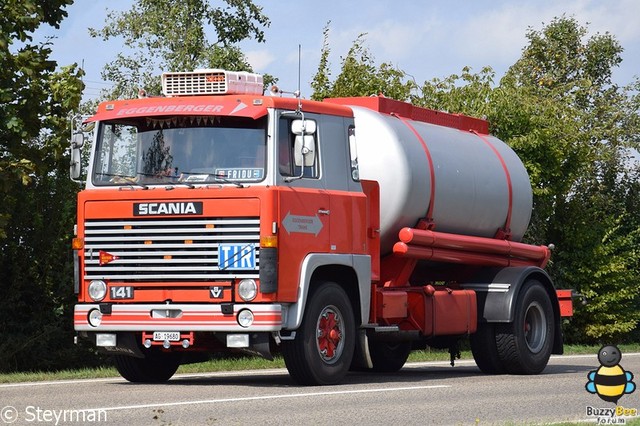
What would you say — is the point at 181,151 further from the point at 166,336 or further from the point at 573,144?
the point at 573,144

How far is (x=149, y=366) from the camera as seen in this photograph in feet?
53.9

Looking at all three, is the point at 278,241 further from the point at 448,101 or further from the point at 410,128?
the point at 448,101

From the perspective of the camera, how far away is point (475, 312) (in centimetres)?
1848

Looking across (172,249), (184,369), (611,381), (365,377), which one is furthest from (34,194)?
(611,381)

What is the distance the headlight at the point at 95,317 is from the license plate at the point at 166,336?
71 centimetres

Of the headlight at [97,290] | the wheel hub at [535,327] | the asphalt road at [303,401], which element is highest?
A: the headlight at [97,290]

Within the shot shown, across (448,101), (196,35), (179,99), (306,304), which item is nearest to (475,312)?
(306,304)

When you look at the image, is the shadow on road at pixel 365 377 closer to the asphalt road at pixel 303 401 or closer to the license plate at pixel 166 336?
the asphalt road at pixel 303 401

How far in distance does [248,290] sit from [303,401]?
187 cm

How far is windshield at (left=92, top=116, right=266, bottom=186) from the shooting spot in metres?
14.8

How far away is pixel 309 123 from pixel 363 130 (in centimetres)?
239

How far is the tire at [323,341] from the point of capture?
15.0m

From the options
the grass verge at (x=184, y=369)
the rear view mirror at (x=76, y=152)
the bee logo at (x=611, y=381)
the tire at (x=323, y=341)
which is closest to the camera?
the bee logo at (x=611, y=381)
